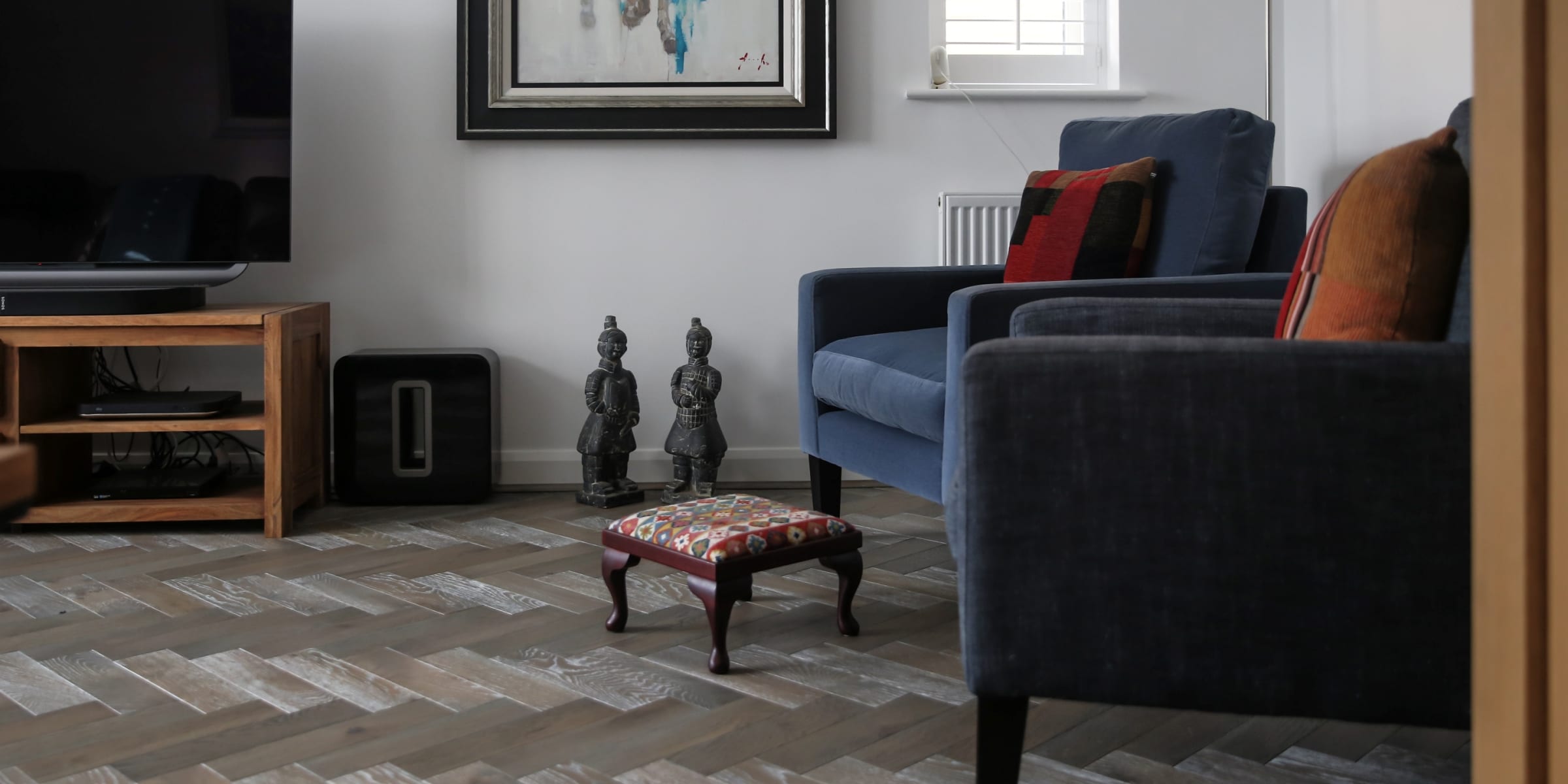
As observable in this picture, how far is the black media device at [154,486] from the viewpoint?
2896 mm

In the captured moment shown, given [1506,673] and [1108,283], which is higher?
[1108,283]

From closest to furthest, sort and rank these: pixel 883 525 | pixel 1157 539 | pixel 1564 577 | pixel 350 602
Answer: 1. pixel 1564 577
2. pixel 1157 539
3. pixel 350 602
4. pixel 883 525

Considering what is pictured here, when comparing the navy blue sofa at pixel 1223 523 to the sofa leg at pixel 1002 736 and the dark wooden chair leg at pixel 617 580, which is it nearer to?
the sofa leg at pixel 1002 736

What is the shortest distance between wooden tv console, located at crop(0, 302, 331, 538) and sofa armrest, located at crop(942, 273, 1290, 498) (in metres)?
1.57

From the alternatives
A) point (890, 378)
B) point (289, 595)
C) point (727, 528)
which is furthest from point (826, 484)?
point (289, 595)

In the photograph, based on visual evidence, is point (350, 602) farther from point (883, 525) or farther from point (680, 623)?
point (883, 525)

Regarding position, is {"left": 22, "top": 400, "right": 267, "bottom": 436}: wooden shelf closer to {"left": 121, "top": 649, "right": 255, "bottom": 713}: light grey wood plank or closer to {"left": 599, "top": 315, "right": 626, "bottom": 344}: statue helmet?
{"left": 599, "top": 315, "right": 626, "bottom": 344}: statue helmet

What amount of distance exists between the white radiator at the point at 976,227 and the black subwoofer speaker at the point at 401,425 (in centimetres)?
126

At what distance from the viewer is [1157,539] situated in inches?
46.4

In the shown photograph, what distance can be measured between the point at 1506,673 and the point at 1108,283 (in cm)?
123

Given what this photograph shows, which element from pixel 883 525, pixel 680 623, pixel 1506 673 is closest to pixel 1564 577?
pixel 1506 673

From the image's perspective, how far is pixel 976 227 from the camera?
3.38 meters

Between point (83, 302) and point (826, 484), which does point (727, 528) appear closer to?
point (826, 484)

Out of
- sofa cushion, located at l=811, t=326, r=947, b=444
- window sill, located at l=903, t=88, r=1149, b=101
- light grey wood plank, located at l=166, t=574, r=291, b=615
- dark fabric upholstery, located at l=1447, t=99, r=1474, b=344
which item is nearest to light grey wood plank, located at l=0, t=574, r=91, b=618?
light grey wood plank, located at l=166, t=574, r=291, b=615
